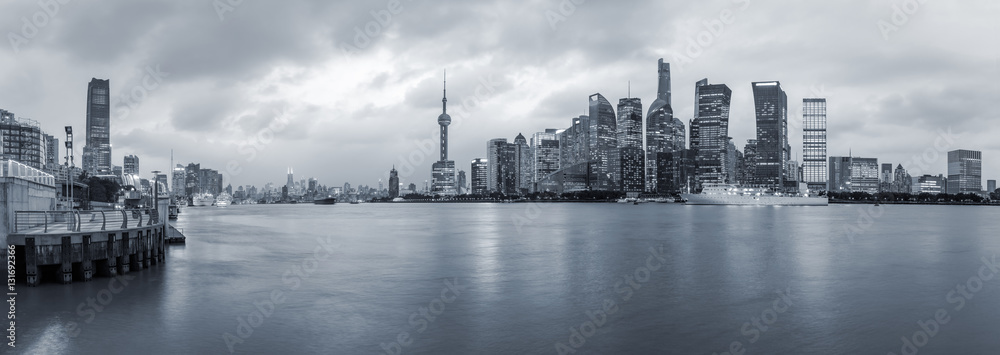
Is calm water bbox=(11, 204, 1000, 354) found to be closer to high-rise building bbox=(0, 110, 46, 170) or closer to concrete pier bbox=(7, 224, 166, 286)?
concrete pier bbox=(7, 224, 166, 286)

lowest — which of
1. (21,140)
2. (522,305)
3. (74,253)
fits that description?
(522,305)

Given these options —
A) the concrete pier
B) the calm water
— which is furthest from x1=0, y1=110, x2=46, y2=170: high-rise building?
the concrete pier

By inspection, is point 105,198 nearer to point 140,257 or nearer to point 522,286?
point 140,257

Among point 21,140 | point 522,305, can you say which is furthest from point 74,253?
point 21,140

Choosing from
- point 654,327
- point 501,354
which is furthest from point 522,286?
point 501,354

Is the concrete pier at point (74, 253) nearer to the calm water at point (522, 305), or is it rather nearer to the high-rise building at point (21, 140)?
the calm water at point (522, 305)

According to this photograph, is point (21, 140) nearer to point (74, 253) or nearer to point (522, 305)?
point (74, 253)

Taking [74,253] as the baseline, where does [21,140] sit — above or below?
above

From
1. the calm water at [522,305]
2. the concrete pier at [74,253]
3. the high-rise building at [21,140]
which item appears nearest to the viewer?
the calm water at [522,305]

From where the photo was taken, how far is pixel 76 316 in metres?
22.8

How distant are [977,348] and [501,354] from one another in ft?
54.2

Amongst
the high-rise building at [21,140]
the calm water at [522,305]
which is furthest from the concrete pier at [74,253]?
the high-rise building at [21,140]

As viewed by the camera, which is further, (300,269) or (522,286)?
(300,269)

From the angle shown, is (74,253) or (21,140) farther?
(21,140)
